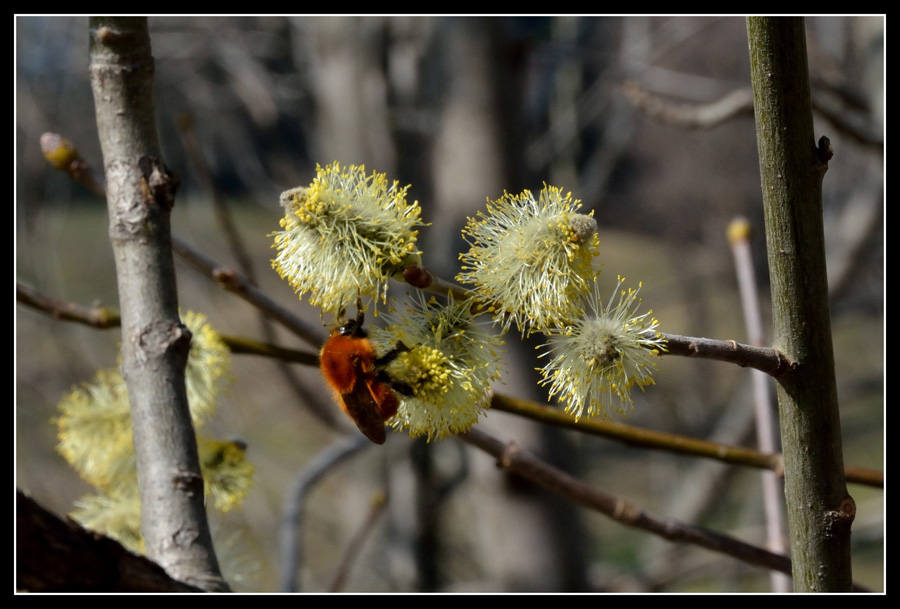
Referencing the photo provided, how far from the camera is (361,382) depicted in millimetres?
599

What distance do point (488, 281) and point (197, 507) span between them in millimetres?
376

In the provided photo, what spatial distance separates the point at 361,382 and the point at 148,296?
0.30m

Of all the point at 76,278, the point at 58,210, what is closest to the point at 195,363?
the point at 58,210

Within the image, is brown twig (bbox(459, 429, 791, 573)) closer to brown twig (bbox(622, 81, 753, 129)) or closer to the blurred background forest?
the blurred background forest

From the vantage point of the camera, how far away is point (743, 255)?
49.1 inches

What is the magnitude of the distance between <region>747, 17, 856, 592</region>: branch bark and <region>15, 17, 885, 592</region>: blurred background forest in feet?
2.43

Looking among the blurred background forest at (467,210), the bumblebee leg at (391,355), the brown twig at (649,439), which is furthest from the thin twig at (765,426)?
the bumblebee leg at (391,355)

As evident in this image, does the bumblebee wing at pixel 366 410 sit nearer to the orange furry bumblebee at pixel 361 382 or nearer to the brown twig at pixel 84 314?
the orange furry bumblebee at pixel 361 382

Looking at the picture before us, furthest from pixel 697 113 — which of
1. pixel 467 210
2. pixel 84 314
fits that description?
pixel 84 314

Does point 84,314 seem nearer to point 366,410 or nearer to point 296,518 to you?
point 366,410

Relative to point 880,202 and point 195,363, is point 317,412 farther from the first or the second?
point 880,202

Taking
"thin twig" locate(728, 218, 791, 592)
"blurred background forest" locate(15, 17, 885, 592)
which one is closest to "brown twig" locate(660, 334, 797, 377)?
"thin twig" locate(728, 218, 791, 592)

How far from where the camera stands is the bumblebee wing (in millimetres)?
598

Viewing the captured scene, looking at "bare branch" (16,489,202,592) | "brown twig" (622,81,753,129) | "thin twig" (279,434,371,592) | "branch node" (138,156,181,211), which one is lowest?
"bare branch" (16,489,202,592)
